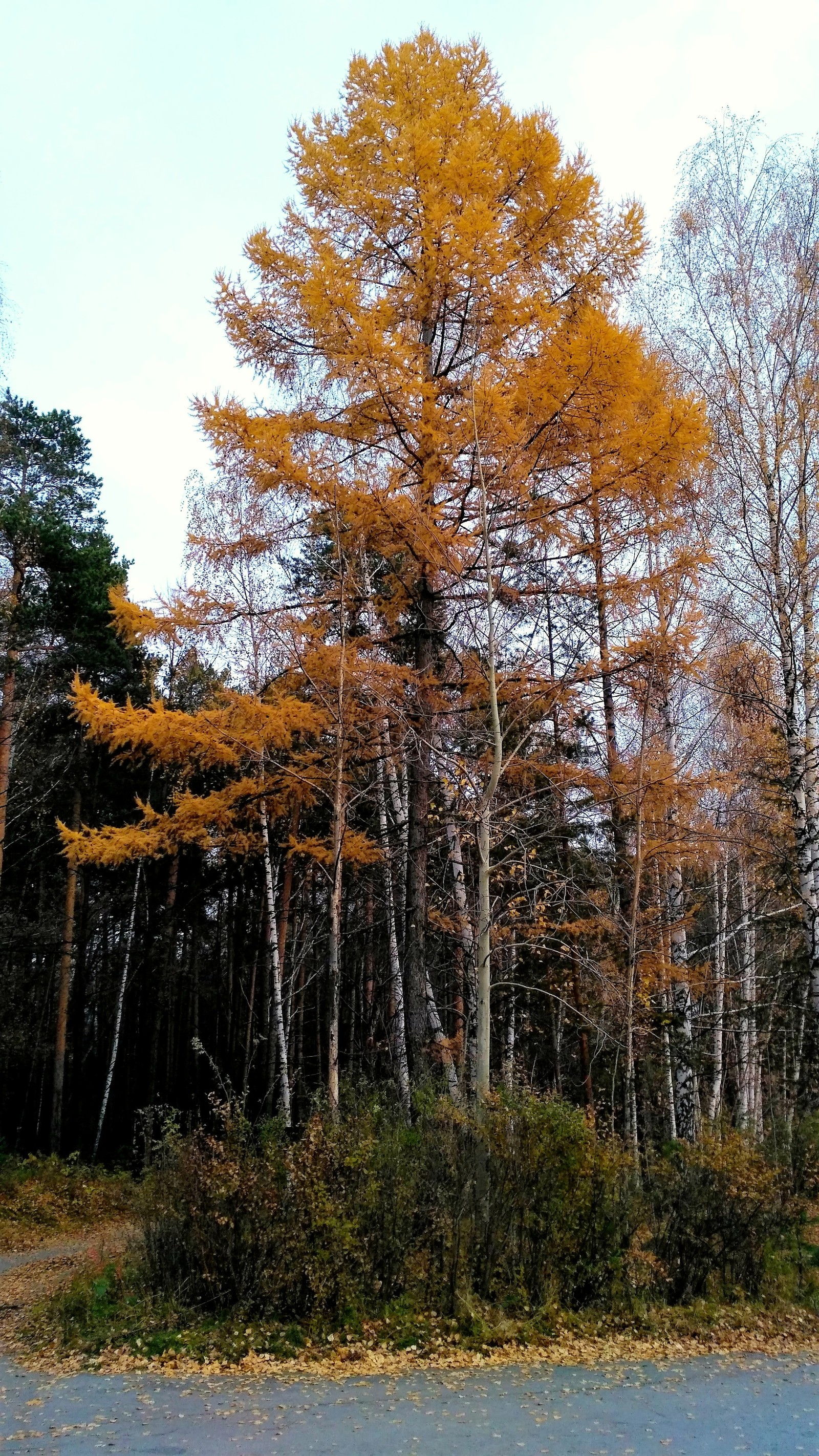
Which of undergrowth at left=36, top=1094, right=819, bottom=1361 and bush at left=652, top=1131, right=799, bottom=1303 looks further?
bush at left=652, top=1131, right=799, bottom=1303

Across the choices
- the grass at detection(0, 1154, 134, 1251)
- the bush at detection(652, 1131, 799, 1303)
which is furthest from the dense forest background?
the grass at detection(0, 1154, 134, 1251)

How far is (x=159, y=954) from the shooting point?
821 inches

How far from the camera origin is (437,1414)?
4730 mm

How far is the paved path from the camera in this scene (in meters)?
4.34

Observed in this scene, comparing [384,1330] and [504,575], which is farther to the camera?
[504,575]

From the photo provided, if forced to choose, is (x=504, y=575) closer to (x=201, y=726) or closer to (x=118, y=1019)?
(x=201, y=726)

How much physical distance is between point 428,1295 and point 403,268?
9.91 meters

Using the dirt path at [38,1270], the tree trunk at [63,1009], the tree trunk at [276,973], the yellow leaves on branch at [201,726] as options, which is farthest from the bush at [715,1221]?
the tree trunk at [63,1009]

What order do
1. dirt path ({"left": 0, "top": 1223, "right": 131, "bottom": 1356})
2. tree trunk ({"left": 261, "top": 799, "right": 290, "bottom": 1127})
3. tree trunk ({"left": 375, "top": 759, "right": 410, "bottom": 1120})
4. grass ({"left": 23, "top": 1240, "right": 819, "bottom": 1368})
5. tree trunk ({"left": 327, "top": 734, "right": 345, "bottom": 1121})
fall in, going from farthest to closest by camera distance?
tree trunk ({"left": 261, "top": 799, "right": 290, "bottom": 1127})
tree trunk ({"left": 375, "top": 759, "right": 410, "bottom": 1120})
tree trunk ({"left": 327, "top": 734, "right": 345, "bottom": 1121})
dirt path ({"left": 0, "top": 1223, "right": 131, "bottom": 1356})
grass ({"left": 23, "top": 1240, "right": 819, "bottom": 1368})

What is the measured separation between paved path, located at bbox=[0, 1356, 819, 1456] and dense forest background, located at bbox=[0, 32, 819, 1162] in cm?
204

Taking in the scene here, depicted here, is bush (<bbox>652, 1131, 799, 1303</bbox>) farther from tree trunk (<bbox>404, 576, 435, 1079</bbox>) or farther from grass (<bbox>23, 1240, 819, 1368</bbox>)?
tree trunk (<bbox>404, 576, 435, 1079</bbox>)

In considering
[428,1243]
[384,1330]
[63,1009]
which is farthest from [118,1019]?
[384,1330]

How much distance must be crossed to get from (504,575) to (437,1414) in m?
7.04

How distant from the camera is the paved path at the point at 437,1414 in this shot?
4336 mm
